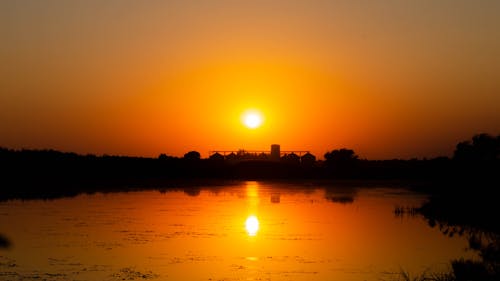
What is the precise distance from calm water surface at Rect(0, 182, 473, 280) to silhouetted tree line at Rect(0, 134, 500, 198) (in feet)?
17.4

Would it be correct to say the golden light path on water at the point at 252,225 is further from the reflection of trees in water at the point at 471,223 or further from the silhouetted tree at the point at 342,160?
the silhouetted tree at the point at 342,160

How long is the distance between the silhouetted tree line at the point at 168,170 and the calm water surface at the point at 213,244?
5.30 metres

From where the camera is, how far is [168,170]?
111m

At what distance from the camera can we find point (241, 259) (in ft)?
69.2

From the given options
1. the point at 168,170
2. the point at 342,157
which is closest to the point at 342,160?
the point at 342,157

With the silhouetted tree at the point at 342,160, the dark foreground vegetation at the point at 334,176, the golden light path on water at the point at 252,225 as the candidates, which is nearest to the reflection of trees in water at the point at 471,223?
the dark foreground vegetation at the point at 334,176

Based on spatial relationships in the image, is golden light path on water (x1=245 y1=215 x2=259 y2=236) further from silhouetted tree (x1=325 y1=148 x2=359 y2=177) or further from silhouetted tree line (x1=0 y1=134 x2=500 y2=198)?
silhouetted tree (x1=325 y1=148 x2=359 y2=177)

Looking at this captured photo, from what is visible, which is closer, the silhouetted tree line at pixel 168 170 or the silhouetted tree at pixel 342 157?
the silhouetted tree line at pixel 168 170

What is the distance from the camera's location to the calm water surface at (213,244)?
18531mm

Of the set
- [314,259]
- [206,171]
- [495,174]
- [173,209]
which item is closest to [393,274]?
[314,259]

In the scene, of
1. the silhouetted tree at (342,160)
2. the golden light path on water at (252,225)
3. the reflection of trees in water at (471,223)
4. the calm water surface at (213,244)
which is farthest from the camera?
the silhouetted tree at (342,160)

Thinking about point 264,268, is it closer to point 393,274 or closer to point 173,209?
point 393,274

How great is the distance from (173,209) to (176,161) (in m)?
85.5

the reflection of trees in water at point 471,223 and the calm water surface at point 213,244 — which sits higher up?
the reflection of trees in water at point 471,223
